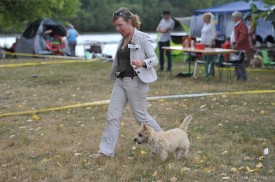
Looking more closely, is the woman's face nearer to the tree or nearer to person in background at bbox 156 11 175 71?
person in background at bbox 156 11 175 71

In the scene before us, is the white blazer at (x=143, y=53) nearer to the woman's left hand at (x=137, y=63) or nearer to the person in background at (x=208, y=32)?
the woman's left hand at (x=137, y=63)

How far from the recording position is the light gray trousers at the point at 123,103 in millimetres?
5121

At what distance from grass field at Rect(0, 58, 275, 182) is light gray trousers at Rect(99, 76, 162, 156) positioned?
221 millimetres

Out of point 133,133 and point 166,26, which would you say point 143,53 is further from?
point 166,26

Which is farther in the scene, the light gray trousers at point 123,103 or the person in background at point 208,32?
the person in background at point 208,32

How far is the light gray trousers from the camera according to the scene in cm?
512

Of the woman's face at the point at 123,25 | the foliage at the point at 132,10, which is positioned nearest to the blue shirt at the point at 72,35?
the foliage at the point at 132,10

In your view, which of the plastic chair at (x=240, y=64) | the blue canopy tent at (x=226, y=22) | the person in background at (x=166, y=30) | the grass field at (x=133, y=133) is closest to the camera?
the grass field at (x=133, y=133)

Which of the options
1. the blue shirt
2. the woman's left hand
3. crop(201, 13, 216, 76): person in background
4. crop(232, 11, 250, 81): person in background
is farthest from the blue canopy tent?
the woman's left hand

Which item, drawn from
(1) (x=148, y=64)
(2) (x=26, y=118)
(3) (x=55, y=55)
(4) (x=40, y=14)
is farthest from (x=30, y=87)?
(4) (x=40, y=14)

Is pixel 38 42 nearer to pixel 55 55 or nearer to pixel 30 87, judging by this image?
pixel 55 55

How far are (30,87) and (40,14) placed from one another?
14542 millimetres

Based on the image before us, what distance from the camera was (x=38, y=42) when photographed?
23094 millimetres

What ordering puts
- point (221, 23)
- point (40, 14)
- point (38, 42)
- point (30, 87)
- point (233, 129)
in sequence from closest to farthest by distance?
point (233, 129) → point (30, 87) → point (221, 23) → point (38, 42) → point (40, 14)
